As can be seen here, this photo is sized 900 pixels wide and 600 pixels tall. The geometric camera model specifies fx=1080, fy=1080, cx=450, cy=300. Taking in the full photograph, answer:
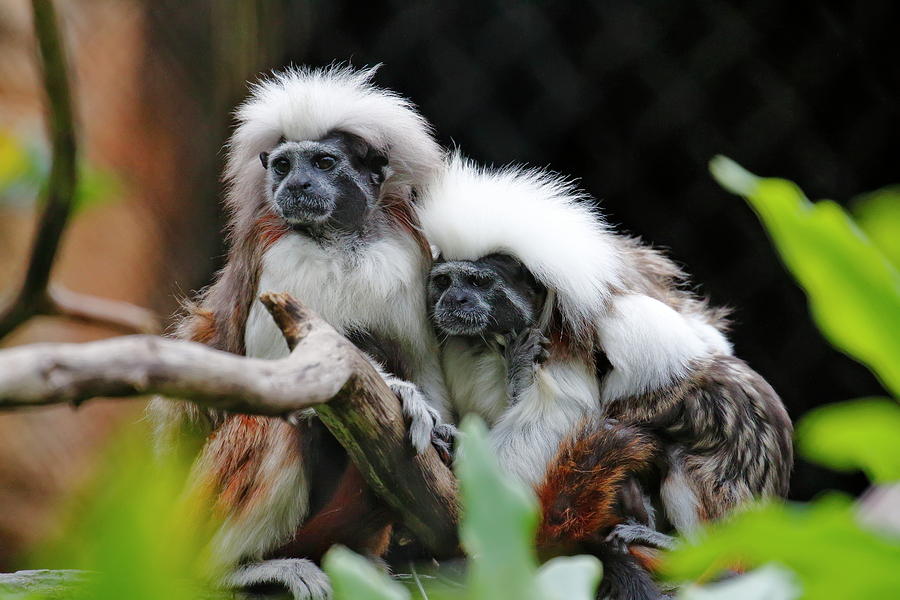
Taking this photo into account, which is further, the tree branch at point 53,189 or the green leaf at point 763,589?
→ the tree branch at point 53,189

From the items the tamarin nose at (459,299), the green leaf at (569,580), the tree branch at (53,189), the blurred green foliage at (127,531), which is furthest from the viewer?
the tamarin nose at (459,299)

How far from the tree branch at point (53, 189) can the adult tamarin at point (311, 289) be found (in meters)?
0.62

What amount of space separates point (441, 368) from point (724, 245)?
1361 mm

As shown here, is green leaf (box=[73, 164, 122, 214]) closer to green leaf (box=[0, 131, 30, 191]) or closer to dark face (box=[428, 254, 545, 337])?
green leaf (box=[0, 131, 30, 191])

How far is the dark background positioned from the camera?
262cm

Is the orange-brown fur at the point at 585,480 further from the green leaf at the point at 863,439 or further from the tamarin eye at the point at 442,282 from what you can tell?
the green leaf at the point at 863,439

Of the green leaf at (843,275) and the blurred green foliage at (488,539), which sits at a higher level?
the green leaf at (843,275)

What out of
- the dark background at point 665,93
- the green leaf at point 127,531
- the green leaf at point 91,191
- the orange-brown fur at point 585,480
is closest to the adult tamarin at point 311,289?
the orange-brown fur at point 585,480

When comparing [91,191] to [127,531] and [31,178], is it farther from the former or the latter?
[127,531]

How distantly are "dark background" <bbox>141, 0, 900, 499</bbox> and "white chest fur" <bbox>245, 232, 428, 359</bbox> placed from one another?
1.08m

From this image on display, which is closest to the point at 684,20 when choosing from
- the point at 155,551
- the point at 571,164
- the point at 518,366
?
the point at 571,164

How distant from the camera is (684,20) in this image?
263 cm

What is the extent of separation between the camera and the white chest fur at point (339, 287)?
61.4 inches

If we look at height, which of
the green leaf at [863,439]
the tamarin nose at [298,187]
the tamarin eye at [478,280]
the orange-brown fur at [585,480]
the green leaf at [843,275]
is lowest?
the orange-brown fur at [585,480]
